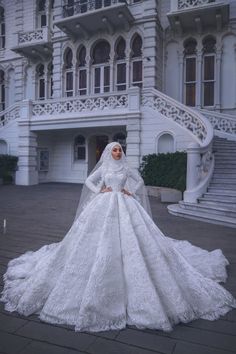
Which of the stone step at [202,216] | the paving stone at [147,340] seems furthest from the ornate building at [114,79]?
the paving stone at [147,340]

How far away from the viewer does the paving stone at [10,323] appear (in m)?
2.84

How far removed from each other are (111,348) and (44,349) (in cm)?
55

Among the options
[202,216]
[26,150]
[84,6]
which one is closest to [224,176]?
[202,216]

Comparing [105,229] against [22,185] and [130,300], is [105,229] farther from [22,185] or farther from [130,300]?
[22,185]

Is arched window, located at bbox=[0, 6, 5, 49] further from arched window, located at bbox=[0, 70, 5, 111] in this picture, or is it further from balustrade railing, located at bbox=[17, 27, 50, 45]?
balustrade railing, located at bbox=[17, 27, 50, 45]

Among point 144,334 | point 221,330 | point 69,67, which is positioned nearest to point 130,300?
point 144,334

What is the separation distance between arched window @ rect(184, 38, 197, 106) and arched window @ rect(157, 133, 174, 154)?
432cm

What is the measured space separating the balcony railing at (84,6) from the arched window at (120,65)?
2072 mm

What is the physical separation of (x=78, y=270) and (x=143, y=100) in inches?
472

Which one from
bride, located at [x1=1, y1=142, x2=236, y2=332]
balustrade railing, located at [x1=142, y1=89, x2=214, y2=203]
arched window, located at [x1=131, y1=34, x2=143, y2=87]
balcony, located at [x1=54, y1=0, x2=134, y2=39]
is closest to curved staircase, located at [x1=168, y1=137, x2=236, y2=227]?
balustrade railing, located at [x1=142, y1=89, x2=214, y2=203]

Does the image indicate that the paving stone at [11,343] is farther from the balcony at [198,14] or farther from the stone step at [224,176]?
the balcony at [198,14]

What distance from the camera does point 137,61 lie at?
17406 millimetres

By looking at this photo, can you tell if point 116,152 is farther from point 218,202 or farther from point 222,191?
point 222,191

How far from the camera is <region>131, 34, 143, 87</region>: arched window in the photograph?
1725 cm
